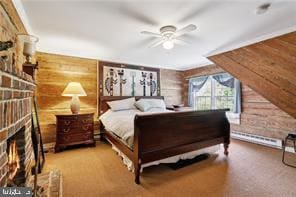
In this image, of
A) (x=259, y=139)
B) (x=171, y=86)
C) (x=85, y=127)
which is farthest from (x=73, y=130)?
(x=259, y=139)

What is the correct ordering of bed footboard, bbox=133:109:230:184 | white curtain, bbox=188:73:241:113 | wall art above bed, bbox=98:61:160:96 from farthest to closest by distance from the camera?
wall art above bed, bbox=98:61:160:96
white curtain, bbox=188:73:241:113
bed footboard, bbox=133:109:230:184

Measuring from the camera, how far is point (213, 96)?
5.02 meters

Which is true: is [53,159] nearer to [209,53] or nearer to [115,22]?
[115,22]

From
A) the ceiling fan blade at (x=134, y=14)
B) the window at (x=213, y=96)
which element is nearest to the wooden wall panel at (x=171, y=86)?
the window at (x=213, y=96)

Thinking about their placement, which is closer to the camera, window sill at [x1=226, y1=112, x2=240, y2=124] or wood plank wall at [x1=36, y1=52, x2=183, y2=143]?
wood plank wall at [x1=36, y1=52, x2=183, y2=143]

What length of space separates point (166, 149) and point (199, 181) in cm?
60

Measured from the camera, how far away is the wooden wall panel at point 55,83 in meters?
3.57

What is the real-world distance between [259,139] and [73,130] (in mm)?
4280

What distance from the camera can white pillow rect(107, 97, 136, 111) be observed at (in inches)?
157

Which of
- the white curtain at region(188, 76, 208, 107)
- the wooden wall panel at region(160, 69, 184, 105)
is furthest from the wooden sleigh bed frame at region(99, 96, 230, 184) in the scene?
the wooden wall panel at region(160, 69, 184, 105)

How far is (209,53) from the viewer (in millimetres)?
3814

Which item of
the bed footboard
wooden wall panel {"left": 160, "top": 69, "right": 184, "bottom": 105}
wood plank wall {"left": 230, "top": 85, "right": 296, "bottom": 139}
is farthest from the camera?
wooden wall panel {"left": 160, "top": 69, "right": 184, "bottom": 105}

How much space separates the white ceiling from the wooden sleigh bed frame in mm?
1362

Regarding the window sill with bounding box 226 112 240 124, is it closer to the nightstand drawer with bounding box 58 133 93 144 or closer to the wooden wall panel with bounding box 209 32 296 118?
the wooden wall panel with bounding box 209 32 296 118
